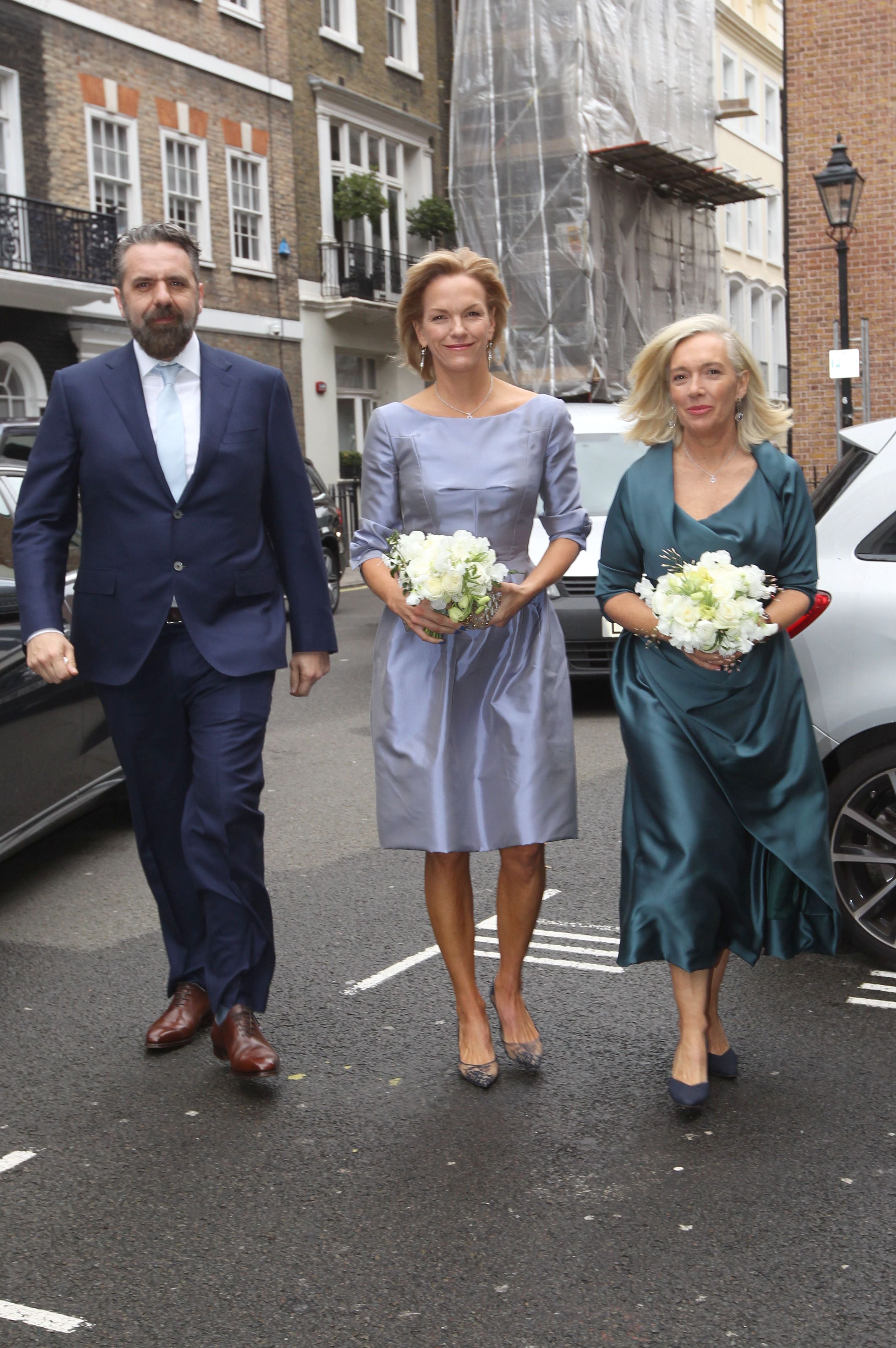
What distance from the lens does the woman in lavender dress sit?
3865mm

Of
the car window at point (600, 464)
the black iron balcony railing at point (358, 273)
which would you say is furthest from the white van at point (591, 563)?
the black iron balcony railing at point (358, 273)

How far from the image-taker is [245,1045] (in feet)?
12.9

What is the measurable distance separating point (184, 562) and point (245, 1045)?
1260 mm

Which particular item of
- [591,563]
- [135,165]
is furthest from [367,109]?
[591,563]

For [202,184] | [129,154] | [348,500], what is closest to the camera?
[129,154]

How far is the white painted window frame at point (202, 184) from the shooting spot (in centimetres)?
2508

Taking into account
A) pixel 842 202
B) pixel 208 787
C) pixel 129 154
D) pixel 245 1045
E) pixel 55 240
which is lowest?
pixel 245 1045

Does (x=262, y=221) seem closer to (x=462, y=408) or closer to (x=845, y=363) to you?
(x=845, y=363)

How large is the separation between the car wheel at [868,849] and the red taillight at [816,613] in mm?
447

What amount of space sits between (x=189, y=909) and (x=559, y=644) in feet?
4.16

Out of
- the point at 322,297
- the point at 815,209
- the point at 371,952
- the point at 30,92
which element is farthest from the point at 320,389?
the point at 371,952

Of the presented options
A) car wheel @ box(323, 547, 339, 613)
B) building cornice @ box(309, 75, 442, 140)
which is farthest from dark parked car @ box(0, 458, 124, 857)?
building cornice @ box(309, 75, 442, 140)

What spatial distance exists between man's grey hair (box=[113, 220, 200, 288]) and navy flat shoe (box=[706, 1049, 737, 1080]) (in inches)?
94.9

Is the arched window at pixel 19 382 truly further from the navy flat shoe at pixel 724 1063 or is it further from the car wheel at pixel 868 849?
the navy flat shoe at pixel 724 1063
